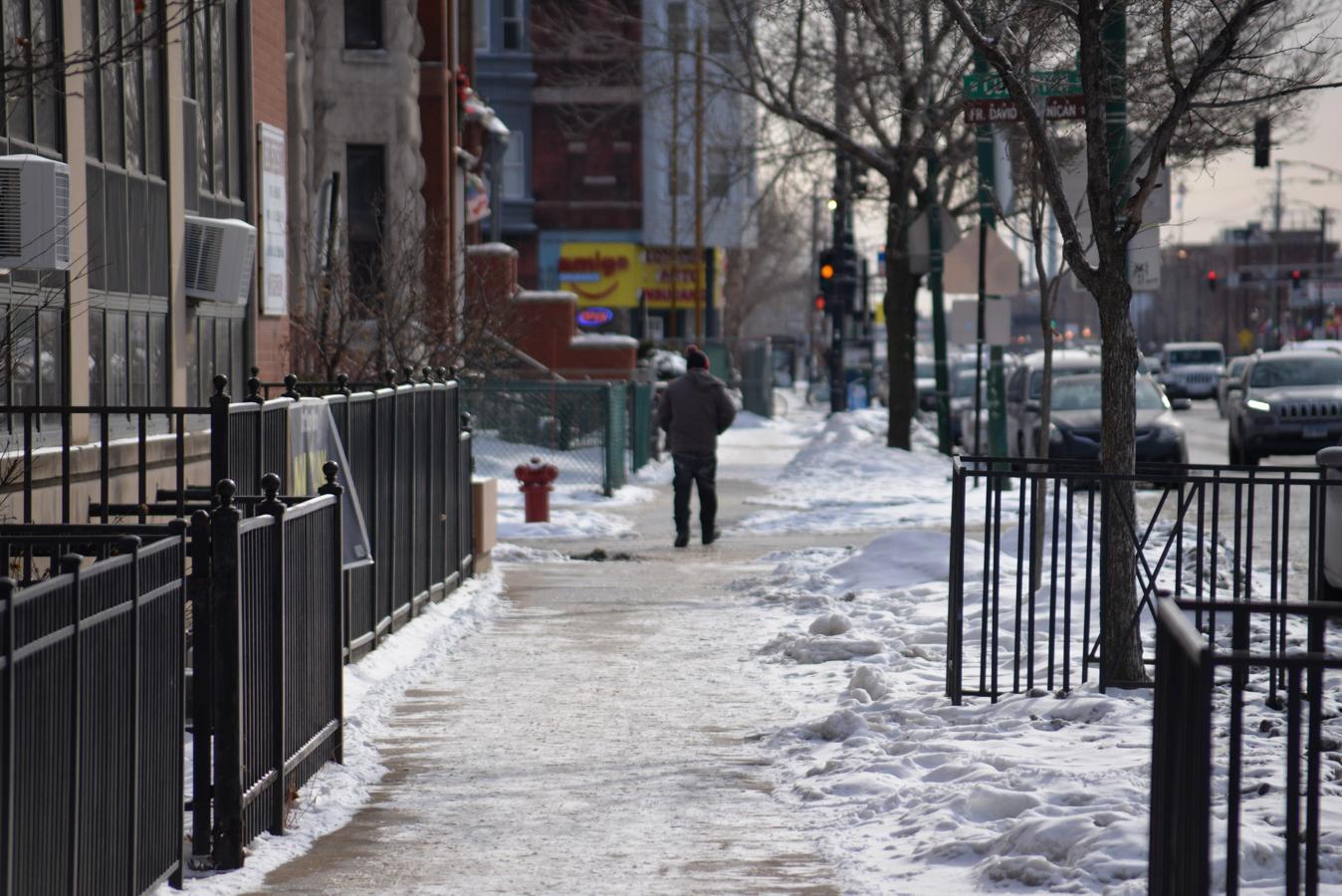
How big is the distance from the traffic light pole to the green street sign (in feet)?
43.7

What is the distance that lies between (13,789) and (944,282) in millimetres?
19197

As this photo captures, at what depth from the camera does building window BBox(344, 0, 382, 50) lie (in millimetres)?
27234

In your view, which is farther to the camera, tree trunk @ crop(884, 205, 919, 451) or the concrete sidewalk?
tree trunk @ crop(884, 205, 919, 451)

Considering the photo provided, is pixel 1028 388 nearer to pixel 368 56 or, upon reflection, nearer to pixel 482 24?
pixel 368 56

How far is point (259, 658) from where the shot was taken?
6.61m

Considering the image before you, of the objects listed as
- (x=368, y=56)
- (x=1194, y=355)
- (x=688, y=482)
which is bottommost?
(x=688, y=482)

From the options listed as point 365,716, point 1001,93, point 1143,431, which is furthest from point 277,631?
point 1143,431

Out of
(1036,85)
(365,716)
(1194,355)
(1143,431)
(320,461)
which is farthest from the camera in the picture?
(1194,355)

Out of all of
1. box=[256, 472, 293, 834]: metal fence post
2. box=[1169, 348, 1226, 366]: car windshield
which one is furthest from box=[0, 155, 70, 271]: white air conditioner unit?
box=[1169, 348, 1226, 366]: car windshield

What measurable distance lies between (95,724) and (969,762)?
374 cm

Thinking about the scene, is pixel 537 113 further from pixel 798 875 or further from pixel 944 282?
pixel 798 875

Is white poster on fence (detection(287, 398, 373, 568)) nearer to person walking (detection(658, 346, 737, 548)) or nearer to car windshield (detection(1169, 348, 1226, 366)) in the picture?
person walking (detection(658, 346, 737, 548))

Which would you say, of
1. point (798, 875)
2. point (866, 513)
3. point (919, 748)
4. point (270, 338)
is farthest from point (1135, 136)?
point (798, 875)

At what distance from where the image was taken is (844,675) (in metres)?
10.3
